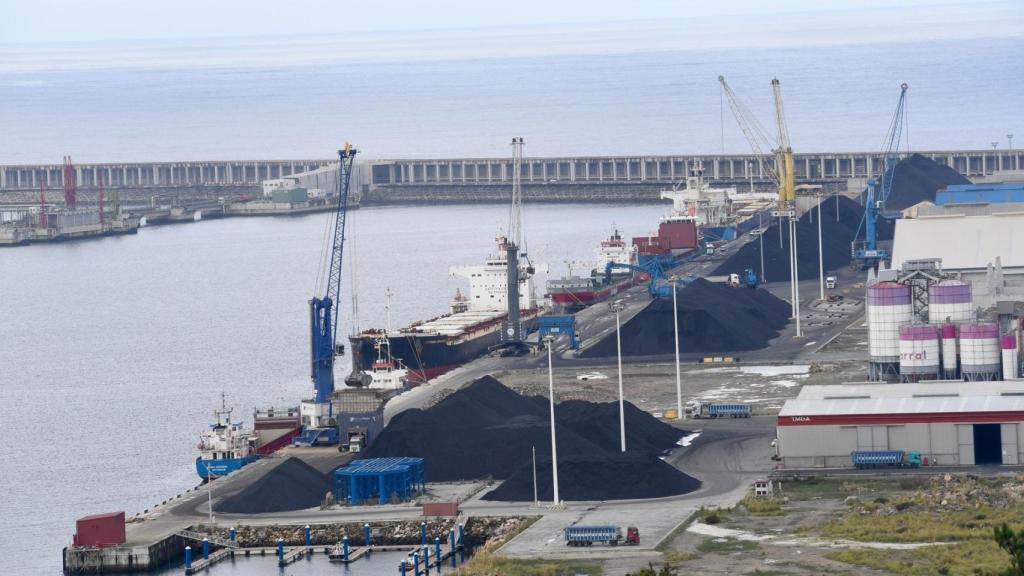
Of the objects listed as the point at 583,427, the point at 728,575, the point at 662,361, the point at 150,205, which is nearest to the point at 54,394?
the point at 662,361

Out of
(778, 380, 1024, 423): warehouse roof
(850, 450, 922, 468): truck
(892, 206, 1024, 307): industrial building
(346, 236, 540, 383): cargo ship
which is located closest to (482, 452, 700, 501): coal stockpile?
(778, 380, 1024, 423): warehouse roof

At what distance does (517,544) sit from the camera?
45156mm

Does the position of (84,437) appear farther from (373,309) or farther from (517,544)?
(373,309)

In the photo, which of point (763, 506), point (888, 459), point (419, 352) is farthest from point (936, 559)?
point (419, 352)

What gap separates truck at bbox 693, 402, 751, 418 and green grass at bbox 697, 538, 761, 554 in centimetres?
1795

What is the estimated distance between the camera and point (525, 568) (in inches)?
1678

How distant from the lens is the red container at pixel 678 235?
118200 mm

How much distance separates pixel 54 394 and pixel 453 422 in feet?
87.8

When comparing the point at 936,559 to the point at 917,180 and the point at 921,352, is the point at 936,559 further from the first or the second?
the point at 917,180

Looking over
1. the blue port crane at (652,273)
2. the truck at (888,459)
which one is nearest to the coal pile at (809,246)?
the blue port crane at (652,273)

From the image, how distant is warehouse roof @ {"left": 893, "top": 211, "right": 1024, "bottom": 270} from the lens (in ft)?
255

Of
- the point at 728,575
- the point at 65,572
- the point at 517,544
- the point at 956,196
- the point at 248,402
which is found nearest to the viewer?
the point at 728,575

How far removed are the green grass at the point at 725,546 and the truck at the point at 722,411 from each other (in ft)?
58.9

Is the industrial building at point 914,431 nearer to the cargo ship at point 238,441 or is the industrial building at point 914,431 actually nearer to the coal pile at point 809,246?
the cargo ship at point 238,441
